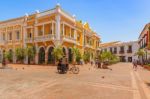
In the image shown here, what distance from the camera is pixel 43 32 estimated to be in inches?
1160

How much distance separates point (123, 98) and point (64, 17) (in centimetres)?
2435

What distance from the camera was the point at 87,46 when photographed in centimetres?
4062

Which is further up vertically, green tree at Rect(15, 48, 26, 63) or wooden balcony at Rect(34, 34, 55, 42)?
wooden balcony at Rect(34, 34, 55, 42)

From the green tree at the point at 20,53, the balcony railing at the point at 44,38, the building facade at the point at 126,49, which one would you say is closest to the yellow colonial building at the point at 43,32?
the balcony railing at the point at 44,38

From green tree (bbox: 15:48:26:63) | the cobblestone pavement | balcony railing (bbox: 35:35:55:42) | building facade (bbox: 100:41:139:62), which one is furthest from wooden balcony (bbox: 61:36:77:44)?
building facade (bbox: 100:41:139:62)

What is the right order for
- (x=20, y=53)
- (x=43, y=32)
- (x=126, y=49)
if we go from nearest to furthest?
(x=43, y=32)
(x=20, y=53)
(x=126, y=49)

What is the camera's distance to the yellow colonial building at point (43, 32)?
2834 cm

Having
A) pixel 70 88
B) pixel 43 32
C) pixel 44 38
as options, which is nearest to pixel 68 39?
pixel 44 38

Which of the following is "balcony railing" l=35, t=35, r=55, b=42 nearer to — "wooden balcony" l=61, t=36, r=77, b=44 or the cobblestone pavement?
→ "wooden balcony" l=61, t=36, r=77, b=44

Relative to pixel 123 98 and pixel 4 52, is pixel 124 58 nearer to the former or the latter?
pixel 4 52

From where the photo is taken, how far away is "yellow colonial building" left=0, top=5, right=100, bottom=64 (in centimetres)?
2834

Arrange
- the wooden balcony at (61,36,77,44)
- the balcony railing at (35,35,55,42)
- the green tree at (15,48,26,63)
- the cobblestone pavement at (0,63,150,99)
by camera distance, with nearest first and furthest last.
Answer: the cobblestone pavement at (0,63,150,99) < the balcony railing at (35,35,55,42) < the wooden balcony at (61,36,77,44) < the green tree at (15,48,26,63)

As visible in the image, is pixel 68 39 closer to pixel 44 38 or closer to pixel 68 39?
pixel 68 39

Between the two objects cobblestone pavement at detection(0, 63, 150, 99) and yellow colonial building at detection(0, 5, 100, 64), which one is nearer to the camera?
cobblestone pavement at detection(0, 63, 150, 99)
